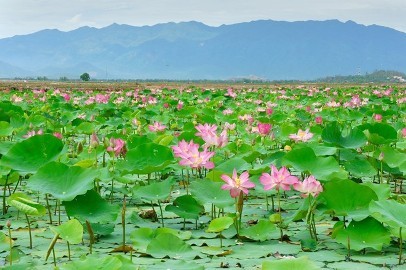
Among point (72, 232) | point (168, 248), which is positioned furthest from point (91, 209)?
point (168, 248)

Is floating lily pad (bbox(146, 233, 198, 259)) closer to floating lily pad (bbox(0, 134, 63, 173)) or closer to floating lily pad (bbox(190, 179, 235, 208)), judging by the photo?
floating lily pad (bbox(190, 179, 235, 208))

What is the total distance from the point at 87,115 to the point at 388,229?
601 centimetres

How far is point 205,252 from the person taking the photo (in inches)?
90.7

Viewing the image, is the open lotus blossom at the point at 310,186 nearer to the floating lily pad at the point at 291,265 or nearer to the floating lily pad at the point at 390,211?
the floating lily pad at the point at 390,211

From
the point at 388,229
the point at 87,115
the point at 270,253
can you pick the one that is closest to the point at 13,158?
the point at 270,253

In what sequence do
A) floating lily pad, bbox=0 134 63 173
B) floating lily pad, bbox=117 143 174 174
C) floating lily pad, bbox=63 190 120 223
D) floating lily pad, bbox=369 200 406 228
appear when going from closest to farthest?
1. floating lily pad, bbox=369 200 406 228
2. floating lily pad, bbox=63 190 120 223
3. floating lily pad, bbox=0 134 63 173
4. floating lily pad, bbox=117 143 174 174

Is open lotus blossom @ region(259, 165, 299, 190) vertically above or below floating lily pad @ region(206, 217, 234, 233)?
above

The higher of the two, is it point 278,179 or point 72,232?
point 278,179

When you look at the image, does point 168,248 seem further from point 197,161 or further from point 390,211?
point 390,211

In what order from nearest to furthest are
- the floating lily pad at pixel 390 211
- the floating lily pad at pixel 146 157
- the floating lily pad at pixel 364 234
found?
the floating lily pad at pixel 390 211, the floating lily pad at pixel 364 234, the floating lily pad at pixel 146 157

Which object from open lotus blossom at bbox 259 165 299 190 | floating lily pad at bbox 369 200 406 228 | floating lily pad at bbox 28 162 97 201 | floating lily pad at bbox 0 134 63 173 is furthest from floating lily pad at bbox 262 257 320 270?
floating lily pad at bbox 0 134 63 173

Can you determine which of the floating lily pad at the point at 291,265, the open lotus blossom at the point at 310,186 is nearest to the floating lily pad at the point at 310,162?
the open lotus blossom at the point at 310,186

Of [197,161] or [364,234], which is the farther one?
[197,161]

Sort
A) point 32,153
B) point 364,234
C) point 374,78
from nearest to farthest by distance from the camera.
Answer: point 364,234
point 32,153
point 374,78
